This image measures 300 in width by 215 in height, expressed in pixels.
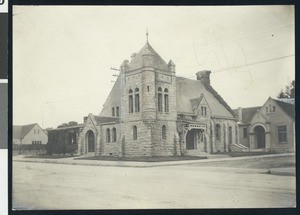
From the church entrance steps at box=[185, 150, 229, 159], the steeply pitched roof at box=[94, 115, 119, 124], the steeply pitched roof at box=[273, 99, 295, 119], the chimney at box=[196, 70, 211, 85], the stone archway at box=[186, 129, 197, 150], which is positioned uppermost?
the chimney at box=[196, 70, 211, 85]

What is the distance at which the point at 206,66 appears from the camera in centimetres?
625

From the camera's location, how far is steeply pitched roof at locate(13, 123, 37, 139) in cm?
593

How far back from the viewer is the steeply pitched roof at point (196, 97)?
20.6ft

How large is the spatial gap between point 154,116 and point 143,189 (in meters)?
1.04

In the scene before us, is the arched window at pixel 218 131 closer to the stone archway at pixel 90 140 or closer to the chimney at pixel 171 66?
the chimney at pixel 171 66

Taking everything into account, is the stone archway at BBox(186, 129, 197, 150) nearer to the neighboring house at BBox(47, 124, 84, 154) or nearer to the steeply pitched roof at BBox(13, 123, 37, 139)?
the neighboring house at BBox(47, 124, 84, 154)

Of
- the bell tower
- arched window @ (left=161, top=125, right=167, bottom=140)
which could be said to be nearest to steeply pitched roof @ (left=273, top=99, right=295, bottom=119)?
arched window @ (left=161, top=125, right=167, bottom=140)

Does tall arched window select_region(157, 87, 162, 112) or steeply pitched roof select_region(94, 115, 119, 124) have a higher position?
tall arched window select_region(157, 87, 162, 112)

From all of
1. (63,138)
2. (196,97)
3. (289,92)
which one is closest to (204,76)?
(196,97)

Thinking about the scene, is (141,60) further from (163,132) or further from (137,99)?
(163,132)

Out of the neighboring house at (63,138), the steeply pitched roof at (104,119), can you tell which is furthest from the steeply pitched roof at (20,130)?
the steeply pitched roof at (104,119)

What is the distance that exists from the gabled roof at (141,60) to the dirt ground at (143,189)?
146cm

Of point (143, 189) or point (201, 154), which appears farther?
point (201, 154)

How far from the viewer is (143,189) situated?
595 cm
